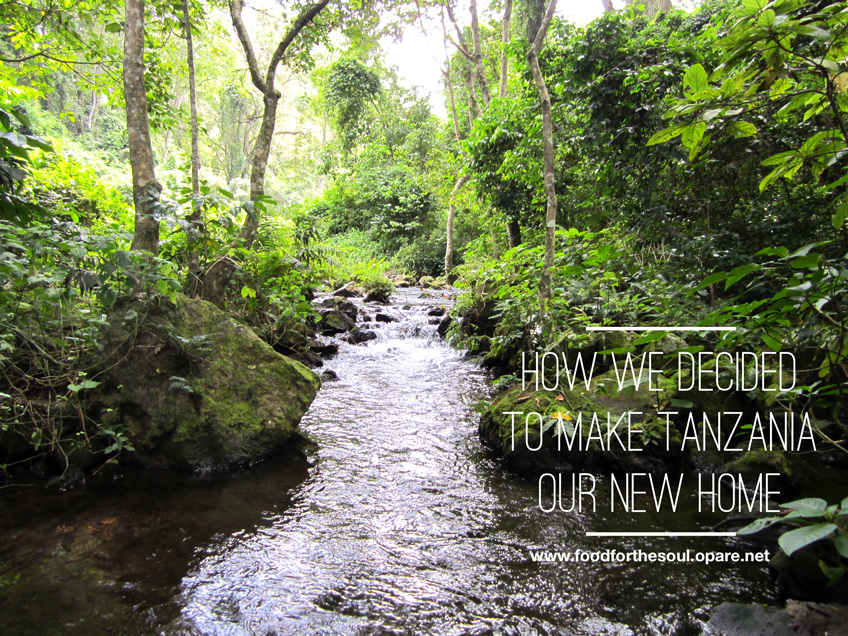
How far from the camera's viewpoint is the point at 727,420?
13.3 ft

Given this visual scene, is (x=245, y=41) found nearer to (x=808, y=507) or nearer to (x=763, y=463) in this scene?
(x=808, y=507)

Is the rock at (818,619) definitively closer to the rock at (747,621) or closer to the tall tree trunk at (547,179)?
the rock at (747,621)

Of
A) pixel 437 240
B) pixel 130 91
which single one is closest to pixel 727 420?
pixel 130 91

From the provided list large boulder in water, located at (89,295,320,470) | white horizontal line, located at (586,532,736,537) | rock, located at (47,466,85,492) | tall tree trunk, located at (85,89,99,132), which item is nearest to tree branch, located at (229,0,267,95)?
large boulder in water, located at (89,295,320,470)

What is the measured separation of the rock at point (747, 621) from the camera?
201cm

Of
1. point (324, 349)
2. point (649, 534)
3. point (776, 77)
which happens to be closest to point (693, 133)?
point (776, 77)

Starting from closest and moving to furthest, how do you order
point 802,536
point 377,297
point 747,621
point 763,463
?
point 802,536, point 747,621, point 763,463, point 377,297

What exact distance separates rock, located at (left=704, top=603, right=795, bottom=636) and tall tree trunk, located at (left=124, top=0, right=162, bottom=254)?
5289 mm

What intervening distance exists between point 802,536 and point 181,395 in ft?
13.8

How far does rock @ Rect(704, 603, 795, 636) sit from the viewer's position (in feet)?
6.58

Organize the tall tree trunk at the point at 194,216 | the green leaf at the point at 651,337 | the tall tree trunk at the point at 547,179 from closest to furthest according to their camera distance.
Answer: the green leaf at the point at 651,337, the tall tree trunk at the point at 194,216, the tall tree trunk at the point at 547,179

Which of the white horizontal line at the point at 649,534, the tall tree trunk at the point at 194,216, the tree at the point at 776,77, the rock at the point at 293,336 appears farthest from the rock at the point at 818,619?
the rock at the point at 293,336

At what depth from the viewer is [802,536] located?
1.50 metres

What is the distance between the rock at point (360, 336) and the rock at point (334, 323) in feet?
1.16
